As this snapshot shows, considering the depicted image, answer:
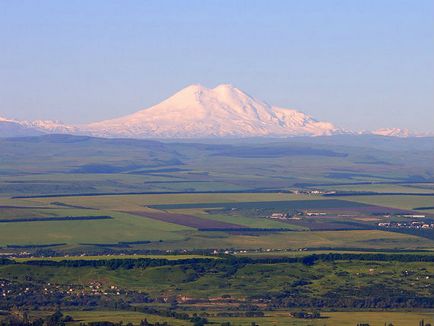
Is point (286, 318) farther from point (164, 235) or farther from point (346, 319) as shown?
point (164, 235)

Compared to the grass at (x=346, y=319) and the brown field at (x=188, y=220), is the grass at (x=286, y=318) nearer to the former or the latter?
the grass at (x=346, y=319)

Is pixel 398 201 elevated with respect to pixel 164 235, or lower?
elevated

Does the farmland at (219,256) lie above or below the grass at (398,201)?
below

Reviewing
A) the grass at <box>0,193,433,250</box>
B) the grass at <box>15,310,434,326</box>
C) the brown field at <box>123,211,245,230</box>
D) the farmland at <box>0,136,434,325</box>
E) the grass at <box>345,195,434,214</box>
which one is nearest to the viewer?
the grass at <box>15,310,434,326</box>

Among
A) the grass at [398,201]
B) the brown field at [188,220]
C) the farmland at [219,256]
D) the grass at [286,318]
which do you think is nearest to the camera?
the grass at [286,318]

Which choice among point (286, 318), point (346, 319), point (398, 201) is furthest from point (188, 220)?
point (346, 319)

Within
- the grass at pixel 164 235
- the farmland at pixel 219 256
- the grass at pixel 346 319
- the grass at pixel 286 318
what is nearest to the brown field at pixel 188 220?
the farmland at pixel 219 256

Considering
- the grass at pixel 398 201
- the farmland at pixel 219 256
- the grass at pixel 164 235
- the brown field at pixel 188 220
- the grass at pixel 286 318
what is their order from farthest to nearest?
the grass at pixel 398 201
the brown field at pixel 188 220
the grass at pixel 164 235
the farmland at pixel 219 256
the grass at pixel 286 318

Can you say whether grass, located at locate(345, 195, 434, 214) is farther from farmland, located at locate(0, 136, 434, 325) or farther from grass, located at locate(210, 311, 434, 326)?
grass, located at locate(210, 311, 434, 326)

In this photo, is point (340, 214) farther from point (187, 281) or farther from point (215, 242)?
point (187, 281)

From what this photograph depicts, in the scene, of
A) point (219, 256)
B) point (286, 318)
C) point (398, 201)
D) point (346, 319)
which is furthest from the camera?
point (398, 201)

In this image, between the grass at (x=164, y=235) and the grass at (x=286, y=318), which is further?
the grass at (x=164, y=235)

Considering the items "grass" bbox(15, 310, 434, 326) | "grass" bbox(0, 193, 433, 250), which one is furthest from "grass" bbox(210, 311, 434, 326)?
"grass" bbox(0, 193, 433, 250)
